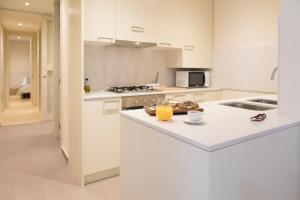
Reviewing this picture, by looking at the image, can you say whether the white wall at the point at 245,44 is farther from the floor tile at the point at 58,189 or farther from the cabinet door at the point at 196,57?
the floor tile at the point at 58,189

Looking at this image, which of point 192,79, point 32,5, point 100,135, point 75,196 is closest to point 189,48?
point 192,79

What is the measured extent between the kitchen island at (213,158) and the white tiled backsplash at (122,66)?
5.46ft

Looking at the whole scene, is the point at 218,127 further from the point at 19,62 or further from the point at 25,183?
the point at 19,62

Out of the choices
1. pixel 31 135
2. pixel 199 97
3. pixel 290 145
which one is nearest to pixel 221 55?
pixel 199 97

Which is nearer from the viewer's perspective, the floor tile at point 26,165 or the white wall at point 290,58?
the white wall at point 290,58

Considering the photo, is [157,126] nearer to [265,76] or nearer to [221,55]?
[265,76]

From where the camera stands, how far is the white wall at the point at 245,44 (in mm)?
3025

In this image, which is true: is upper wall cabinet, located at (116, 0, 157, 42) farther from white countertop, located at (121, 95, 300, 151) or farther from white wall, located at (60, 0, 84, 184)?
white countertop, located at (121, 95, 300, 151)

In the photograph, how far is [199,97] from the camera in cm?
337

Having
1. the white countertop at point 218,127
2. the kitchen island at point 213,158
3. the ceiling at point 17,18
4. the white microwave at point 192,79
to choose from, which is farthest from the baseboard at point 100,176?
the ceiling at point 17,18

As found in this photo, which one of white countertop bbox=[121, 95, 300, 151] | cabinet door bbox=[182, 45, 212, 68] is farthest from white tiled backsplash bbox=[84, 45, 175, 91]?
white countertop bbox=[121, 95, 300, 151]

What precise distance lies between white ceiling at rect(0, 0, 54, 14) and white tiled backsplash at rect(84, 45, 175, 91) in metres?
2.10

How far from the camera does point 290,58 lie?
1436mm

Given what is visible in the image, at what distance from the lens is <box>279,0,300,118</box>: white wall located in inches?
55.1
